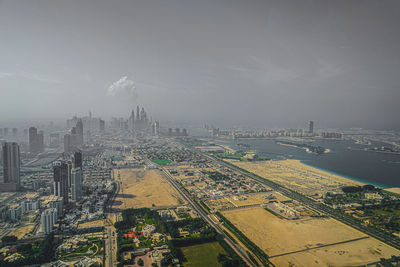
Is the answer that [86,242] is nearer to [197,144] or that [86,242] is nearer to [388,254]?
[388,254]

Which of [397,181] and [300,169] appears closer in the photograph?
[397,181]

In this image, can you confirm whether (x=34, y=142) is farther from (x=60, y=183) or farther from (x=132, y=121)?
(x=132, y=121)

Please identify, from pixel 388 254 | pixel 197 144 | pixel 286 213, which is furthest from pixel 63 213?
pixel 197 144

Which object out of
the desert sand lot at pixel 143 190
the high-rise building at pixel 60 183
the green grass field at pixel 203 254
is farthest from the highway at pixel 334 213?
the high-rise building at pixel 60 183

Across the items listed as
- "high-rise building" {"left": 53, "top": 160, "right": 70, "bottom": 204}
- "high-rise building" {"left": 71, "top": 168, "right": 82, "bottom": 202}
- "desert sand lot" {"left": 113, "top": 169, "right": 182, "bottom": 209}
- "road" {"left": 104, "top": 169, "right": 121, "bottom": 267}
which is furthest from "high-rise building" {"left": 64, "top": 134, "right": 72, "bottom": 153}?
"road" {"left": 104, "top": 169, "right": 121, "bottom": 267}

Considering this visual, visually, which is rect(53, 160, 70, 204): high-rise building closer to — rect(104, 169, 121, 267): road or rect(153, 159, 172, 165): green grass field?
rect(104, 169, 121, 267): road
